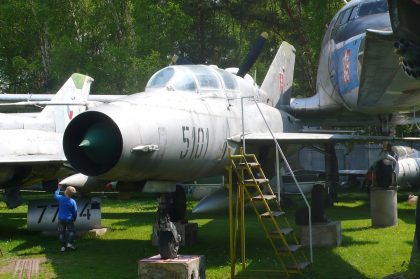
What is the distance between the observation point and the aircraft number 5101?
7.48 metres

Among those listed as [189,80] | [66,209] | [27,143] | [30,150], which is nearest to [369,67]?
[189,80]

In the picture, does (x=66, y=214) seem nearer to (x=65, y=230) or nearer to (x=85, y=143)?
(x=65, y=230)

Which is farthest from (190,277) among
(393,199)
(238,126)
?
(393,199)

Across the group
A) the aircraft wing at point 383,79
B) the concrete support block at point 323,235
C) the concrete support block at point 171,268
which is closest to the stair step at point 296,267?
the concrete support block at point 171,268

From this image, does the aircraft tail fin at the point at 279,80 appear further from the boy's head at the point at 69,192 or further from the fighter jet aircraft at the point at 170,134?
the boy's head at the point at 69,192

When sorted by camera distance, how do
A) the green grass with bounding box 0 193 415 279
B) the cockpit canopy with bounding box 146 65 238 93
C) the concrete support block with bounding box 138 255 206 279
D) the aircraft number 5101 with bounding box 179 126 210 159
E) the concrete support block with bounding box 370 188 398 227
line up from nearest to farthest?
the concrete support block with bounding box 138 255 206 279
the aircraft number 5101 with bounding box 179 126 210 159
the green grass with bounding box 0 193 415 279
the cockpit canopy with bounding box 146 65 238 93
the concrete support block with bounding box 370 188 398 227

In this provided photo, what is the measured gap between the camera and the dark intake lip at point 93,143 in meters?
6.43

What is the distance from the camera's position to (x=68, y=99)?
17.8 meters

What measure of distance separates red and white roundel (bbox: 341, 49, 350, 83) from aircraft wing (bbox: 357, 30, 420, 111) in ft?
3.74

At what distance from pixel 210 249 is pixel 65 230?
2560mm

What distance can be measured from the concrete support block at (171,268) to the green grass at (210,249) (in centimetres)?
85

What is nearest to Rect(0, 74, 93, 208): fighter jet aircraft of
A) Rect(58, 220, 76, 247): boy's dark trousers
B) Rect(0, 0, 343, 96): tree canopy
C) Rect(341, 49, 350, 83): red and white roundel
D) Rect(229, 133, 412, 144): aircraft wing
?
Rect(58, 220, 76, 247): boy's dark trousers

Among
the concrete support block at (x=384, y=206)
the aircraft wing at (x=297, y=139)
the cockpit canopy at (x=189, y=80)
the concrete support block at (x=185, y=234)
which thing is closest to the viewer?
the cockpit canopy at (x=189, y=80)

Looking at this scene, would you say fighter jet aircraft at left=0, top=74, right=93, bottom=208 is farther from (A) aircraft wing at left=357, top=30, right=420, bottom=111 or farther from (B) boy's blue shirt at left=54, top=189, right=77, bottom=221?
(A) aircraft wing at left=357, top=30, right=420, bottom=111
